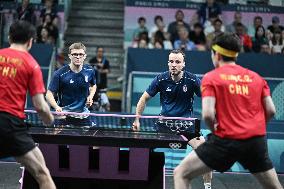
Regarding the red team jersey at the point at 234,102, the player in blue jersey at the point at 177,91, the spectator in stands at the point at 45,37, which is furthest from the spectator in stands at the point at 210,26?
the red team jersey at the point at 234,102

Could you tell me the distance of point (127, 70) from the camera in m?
13.5

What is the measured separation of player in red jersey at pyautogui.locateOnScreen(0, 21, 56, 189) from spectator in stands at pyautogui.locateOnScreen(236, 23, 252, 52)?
33.1 ft

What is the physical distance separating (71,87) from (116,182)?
1.95 meters

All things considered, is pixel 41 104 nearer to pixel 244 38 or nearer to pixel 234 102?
pixel 234 102

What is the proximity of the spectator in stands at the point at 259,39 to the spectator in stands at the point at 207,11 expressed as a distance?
123 centimetres

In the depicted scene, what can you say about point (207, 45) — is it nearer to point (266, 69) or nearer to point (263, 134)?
point (266, 69)

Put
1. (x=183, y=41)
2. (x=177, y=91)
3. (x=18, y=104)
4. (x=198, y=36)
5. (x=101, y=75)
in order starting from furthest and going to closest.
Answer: (x=198, y=36)
(x=183, y=41)
(x=101, y=75)
(x=177, y=91)
(x=18, y=104)

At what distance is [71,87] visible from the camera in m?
8.13

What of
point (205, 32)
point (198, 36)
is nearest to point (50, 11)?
point (198, 36)

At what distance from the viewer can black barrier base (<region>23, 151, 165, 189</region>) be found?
266 inches

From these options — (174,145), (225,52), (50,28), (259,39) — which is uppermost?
(50,28)

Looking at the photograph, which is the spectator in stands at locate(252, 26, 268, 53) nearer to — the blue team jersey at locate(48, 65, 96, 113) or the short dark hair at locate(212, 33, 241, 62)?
the blue team jersey at locate(48, 65, 96, 113)

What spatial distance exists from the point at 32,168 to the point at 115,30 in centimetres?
1143

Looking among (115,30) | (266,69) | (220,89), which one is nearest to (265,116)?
(220,89)
